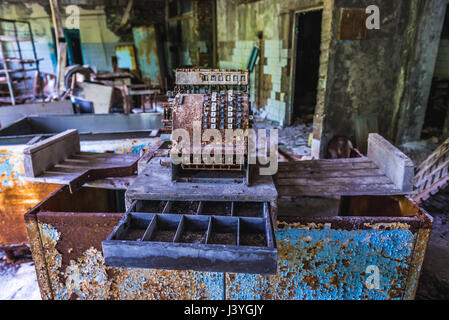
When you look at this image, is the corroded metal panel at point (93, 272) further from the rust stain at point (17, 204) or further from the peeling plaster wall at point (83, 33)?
the peeling plaster wall at point (83, 33)

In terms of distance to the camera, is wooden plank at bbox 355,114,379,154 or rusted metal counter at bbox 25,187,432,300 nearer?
rusted metal counter at bbox 25,187,432,300

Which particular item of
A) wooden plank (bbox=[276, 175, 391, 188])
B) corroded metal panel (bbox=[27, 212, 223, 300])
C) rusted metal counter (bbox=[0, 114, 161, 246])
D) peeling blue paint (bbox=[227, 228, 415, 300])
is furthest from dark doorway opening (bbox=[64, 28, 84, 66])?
peeling blue paint (bbox=[227, 228, 415, 300])

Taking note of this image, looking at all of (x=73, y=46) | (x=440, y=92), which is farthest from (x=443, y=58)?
(x=73, y=46)

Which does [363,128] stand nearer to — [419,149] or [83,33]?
[419,149]

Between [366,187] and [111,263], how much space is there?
2144 millimetres

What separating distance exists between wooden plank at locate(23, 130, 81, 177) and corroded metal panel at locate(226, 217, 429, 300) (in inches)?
83.1

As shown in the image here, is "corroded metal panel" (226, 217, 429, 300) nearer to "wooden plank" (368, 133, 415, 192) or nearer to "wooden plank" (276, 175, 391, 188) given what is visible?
"wooden plank" (368, 133, 415, 192)

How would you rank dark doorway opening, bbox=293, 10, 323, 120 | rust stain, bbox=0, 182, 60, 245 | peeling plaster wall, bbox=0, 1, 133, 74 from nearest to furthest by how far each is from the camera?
rust stain, bbox=0, 182, 60, 245 → dark doorway opening, bbox=293, 10, 323, 120 → peeling plaster wall, bbox=0, 1, 133, 74

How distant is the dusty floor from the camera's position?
3777mm

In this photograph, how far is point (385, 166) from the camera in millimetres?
3133

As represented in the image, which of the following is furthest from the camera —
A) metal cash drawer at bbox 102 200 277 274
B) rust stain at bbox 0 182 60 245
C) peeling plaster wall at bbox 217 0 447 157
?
peeling plaster wall at bbox 217 0 447 157

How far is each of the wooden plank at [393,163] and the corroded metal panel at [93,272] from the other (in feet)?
5.55

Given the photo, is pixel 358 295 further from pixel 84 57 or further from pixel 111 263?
pixel 84 57

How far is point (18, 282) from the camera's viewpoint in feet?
13.1
